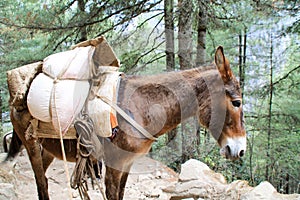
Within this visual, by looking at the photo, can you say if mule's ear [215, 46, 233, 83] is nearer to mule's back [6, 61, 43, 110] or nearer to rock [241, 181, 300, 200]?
rock [241, 181, 300, 200]

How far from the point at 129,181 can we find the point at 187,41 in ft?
9.11

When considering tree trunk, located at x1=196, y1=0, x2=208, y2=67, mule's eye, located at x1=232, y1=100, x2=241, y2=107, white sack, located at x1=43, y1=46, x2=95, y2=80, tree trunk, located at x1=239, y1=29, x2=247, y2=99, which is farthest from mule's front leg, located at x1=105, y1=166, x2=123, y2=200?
tree trunk, located at x1=239, y1=29, x2=247, y2=99

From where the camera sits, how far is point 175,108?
7.54ft

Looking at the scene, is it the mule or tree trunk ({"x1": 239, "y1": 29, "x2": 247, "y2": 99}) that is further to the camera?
tree trunk ({"x1": 239, "y1": 29, "x2": 247, "y2": 99})

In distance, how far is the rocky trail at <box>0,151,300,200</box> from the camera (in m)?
3.02

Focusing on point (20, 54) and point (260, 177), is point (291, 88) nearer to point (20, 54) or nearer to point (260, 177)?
point (260, 177)

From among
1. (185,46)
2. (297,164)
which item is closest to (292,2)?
(185,46)

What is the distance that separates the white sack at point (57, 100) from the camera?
7.18 feet

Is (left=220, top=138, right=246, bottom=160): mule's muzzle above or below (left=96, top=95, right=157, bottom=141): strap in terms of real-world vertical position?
below

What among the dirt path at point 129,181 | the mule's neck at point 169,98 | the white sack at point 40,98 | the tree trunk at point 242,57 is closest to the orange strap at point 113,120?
the mule's neck at point 169,98

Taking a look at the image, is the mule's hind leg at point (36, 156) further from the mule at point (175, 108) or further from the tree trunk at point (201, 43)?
the tree trunk at point (201, 43)

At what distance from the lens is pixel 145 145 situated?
7.40 ft

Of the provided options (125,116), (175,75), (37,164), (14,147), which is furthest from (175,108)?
(14,147)

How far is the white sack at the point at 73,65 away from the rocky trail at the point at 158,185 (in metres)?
1.31
